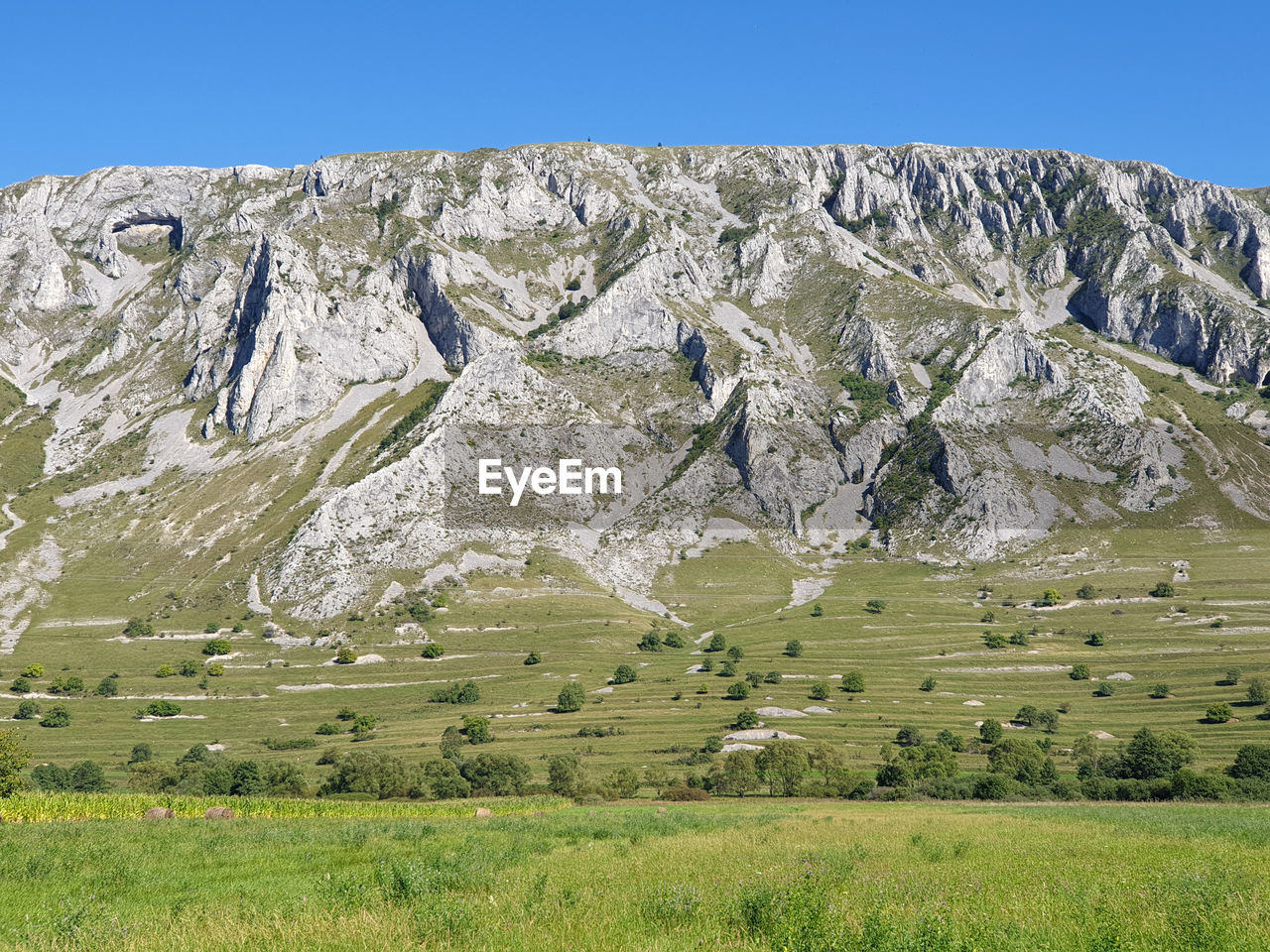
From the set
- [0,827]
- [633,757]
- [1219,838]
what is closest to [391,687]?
[633,757]

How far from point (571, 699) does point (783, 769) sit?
67.3m

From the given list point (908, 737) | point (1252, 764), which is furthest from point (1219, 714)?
point (908, 737)

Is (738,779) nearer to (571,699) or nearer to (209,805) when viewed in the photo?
(209,805)

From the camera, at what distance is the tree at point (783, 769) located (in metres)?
84.4

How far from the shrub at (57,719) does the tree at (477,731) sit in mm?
71129

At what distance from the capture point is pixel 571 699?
14775 centimetres

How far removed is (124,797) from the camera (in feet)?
163

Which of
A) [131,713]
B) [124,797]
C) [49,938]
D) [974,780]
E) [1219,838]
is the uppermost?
[49,938]

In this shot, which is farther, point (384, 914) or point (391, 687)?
point (391, 687)

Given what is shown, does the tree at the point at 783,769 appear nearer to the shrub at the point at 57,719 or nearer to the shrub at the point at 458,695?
the shrub at the point at 458,695

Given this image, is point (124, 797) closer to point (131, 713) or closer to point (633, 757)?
point (633, 757)

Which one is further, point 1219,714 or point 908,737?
point 1219,714

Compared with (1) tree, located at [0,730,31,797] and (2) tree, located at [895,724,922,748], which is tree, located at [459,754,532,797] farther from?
(2) tree, located at [895,724,922,748]

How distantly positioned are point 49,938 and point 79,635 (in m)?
216
